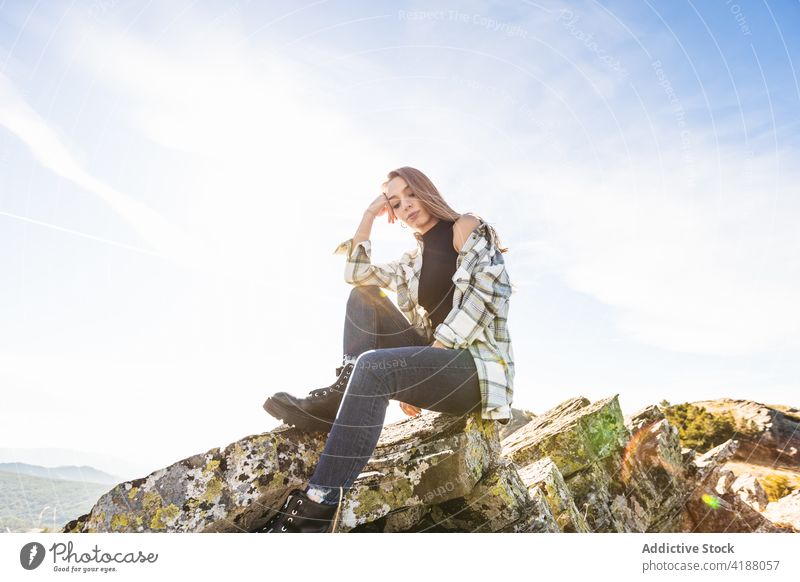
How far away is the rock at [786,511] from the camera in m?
6.11

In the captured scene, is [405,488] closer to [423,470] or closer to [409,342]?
[423,470]

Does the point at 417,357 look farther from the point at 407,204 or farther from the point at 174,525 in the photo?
the point at 174,525

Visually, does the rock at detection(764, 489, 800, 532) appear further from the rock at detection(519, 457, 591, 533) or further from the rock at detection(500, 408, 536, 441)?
the rock at detection(500, 408, 536, 441)

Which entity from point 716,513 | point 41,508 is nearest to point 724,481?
point 716,513

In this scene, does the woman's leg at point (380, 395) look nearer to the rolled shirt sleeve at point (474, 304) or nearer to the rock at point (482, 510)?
the rolled shirt sleeve at point (474, 304)

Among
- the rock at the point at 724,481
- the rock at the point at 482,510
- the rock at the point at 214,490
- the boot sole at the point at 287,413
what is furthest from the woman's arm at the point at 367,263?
the rock at the point at 724,481

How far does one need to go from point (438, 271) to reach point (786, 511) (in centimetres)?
596

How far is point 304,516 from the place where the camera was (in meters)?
2.70

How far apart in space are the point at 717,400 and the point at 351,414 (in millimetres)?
9650

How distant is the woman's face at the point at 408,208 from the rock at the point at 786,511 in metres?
5.81

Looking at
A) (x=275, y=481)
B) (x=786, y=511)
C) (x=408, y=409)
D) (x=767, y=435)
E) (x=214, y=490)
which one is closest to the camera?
(x=214, y=490)
